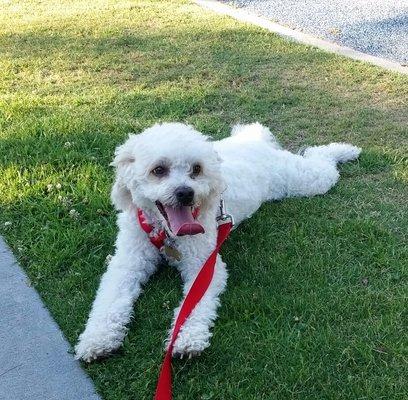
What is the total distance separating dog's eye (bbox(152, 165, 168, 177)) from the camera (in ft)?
11.5

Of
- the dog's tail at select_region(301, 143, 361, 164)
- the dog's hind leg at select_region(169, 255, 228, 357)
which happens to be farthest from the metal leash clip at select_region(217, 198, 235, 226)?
the dog's tail at select_region(301, 143, 361, 164)

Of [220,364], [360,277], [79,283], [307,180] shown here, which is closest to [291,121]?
[307,180]

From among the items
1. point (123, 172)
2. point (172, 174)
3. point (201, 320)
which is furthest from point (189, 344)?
point (123, 172)

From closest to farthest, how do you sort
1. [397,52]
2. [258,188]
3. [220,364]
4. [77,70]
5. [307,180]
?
[220,364]
[258,188]
[307,180]
[77,70]
[397,52]

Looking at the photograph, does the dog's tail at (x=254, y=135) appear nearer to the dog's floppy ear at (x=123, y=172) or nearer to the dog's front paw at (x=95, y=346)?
the dog's floppy ear at (x=123, y=172)

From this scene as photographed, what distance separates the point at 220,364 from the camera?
10.5ft

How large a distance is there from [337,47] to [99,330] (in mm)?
6468

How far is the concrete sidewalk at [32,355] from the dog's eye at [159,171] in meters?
1.05

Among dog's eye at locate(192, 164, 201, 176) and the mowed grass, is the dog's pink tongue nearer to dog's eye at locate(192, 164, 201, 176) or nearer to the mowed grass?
dog's eye at locate(192, 164, 201, 176)

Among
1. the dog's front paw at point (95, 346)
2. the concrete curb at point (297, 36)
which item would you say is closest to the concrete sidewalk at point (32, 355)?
the dog's front paw at point (95, 346)

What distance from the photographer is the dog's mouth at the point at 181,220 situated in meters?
3.50

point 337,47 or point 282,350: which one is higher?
point 282,350

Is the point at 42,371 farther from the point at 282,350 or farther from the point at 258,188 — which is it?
the point at 258,188

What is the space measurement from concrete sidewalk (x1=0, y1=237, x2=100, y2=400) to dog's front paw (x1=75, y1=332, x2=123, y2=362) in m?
0.07
